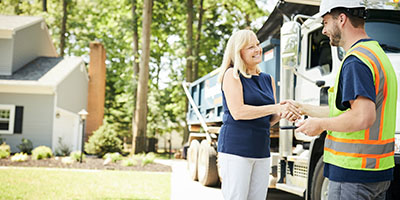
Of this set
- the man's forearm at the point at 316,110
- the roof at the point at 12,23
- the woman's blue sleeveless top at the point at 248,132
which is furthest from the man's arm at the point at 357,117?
the roof at the point at 12,23

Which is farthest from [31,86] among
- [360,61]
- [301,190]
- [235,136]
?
[360,61]

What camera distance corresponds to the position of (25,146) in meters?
17.6

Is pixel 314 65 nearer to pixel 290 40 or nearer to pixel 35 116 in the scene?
pixel 290 40

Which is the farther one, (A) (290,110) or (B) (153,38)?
(B) (153,38)

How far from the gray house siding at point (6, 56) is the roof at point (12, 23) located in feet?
1.29

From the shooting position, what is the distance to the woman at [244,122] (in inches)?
114

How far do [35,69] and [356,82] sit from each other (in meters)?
20.6

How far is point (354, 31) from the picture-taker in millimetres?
2016

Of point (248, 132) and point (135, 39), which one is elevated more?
point (135, 39)

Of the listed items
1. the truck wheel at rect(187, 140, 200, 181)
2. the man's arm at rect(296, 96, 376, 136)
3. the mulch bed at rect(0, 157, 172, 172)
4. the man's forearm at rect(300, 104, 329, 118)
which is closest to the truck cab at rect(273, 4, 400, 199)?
the man's forearm at rect(300, 104, 329, 118)

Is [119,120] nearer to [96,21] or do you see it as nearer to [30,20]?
[96,21]

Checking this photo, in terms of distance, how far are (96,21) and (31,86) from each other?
44.0 ft

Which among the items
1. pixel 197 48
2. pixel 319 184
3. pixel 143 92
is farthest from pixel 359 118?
pixel 197 48

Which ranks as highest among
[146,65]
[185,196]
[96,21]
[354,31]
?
[96,21]
